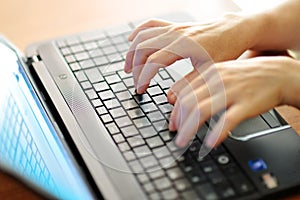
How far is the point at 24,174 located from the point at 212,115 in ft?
0.78

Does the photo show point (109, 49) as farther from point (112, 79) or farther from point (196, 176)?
point (196, 176)

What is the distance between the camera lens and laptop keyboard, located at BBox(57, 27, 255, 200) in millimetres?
671

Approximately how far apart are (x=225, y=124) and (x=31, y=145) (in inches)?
9.4

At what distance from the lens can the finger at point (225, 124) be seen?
69 cm

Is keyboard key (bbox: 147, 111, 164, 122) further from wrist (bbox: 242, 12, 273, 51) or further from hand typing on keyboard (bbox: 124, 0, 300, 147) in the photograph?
wrist (bbox: 242, 12, 273, 51)

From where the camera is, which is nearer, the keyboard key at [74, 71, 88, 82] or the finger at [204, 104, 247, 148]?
the finger at [204, 104, 247, 148]

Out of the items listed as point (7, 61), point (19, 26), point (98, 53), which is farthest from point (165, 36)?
point (19, 26)

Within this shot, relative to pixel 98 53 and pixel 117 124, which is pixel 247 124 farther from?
pixel 98 53

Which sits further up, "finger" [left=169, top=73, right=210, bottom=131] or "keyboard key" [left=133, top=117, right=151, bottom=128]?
"keyboard key" [left=133, top=117, right=151, bottom=128]

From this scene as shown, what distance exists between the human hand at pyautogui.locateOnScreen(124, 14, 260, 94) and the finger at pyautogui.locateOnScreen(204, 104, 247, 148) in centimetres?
14

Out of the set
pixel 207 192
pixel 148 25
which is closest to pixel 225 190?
pixel 207 192

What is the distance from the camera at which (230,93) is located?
2.39ft

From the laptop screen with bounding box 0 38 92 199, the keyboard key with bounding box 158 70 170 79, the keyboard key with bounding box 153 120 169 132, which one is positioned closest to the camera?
the laptop screen with bounding box 0 38 92 199

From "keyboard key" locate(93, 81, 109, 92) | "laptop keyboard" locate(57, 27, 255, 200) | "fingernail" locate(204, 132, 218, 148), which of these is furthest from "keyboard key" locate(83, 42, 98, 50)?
"fingernail" locate(204, 132, 218, 148)
